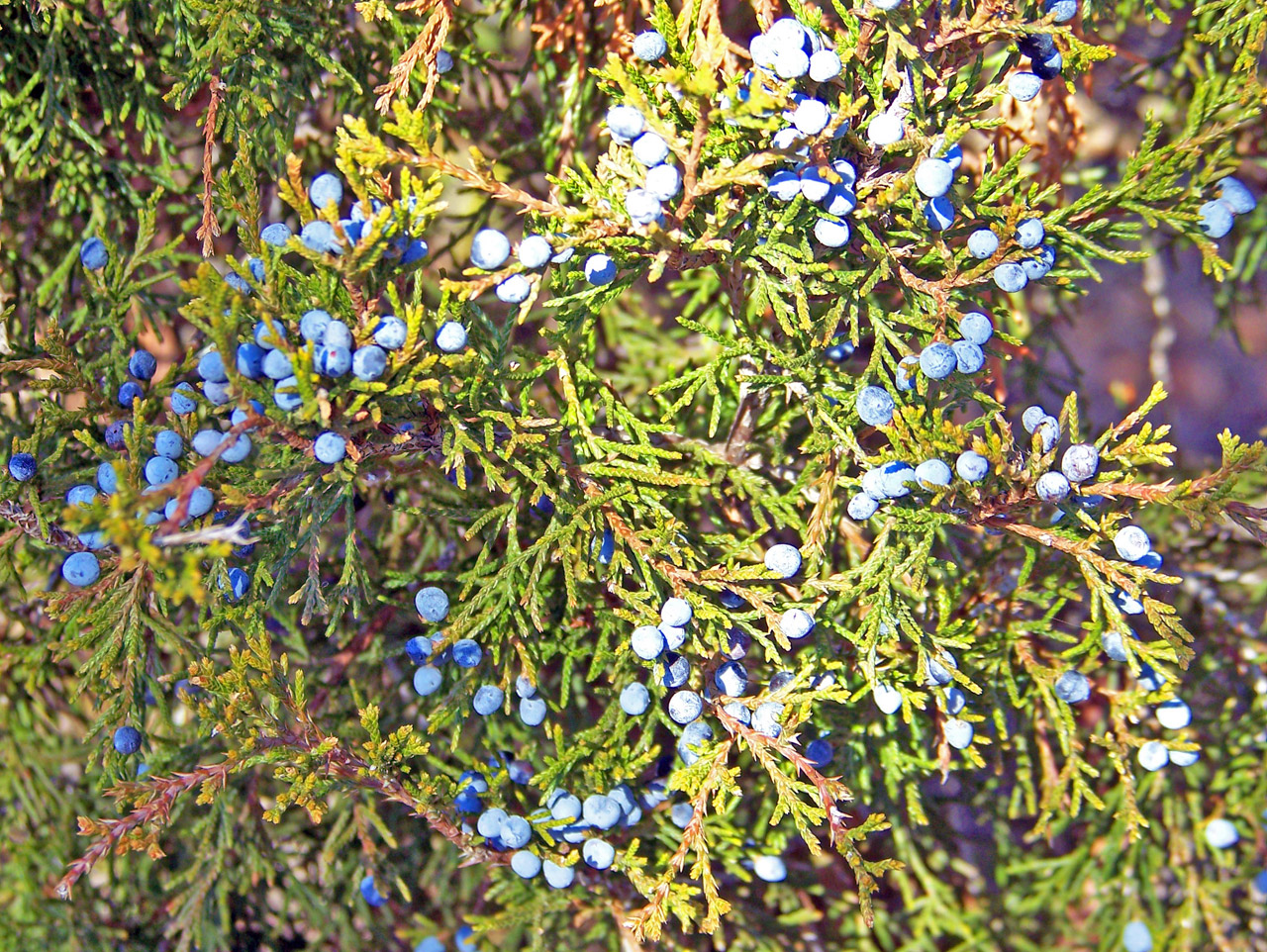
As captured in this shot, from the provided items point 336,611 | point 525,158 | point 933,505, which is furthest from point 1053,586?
point 525,158

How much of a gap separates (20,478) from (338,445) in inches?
19.8

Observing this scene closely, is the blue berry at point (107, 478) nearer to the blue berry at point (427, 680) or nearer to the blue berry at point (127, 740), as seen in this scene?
the blue berry at point (127, 740)

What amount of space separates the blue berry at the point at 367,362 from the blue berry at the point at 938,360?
23.9 inches

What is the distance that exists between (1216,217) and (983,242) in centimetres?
41

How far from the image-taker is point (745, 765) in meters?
1.58

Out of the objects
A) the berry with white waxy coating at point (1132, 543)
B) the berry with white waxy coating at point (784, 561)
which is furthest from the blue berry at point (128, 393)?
the berry with white waxy coating at point (1132, 543)

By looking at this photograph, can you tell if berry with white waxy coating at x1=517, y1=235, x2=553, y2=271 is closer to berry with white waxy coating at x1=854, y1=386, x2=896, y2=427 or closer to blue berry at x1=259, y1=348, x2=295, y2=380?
blue berry at x1=259, y1=348, x2=295, y2=380

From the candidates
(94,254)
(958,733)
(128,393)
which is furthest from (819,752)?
(94,254)

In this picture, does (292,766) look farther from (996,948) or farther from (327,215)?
(996,948)

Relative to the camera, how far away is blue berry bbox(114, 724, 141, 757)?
1.23 meters

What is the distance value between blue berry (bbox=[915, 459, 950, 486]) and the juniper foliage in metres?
0.04

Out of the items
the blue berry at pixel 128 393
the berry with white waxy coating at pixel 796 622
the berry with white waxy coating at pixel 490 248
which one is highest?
the berry with white waxy coating at pixel 490 248

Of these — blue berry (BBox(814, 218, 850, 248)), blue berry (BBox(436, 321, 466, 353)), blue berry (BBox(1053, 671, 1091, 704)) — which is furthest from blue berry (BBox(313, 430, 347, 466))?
blue berry (BBox(1053, 671, 1091, 704))

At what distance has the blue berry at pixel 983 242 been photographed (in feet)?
3.71
